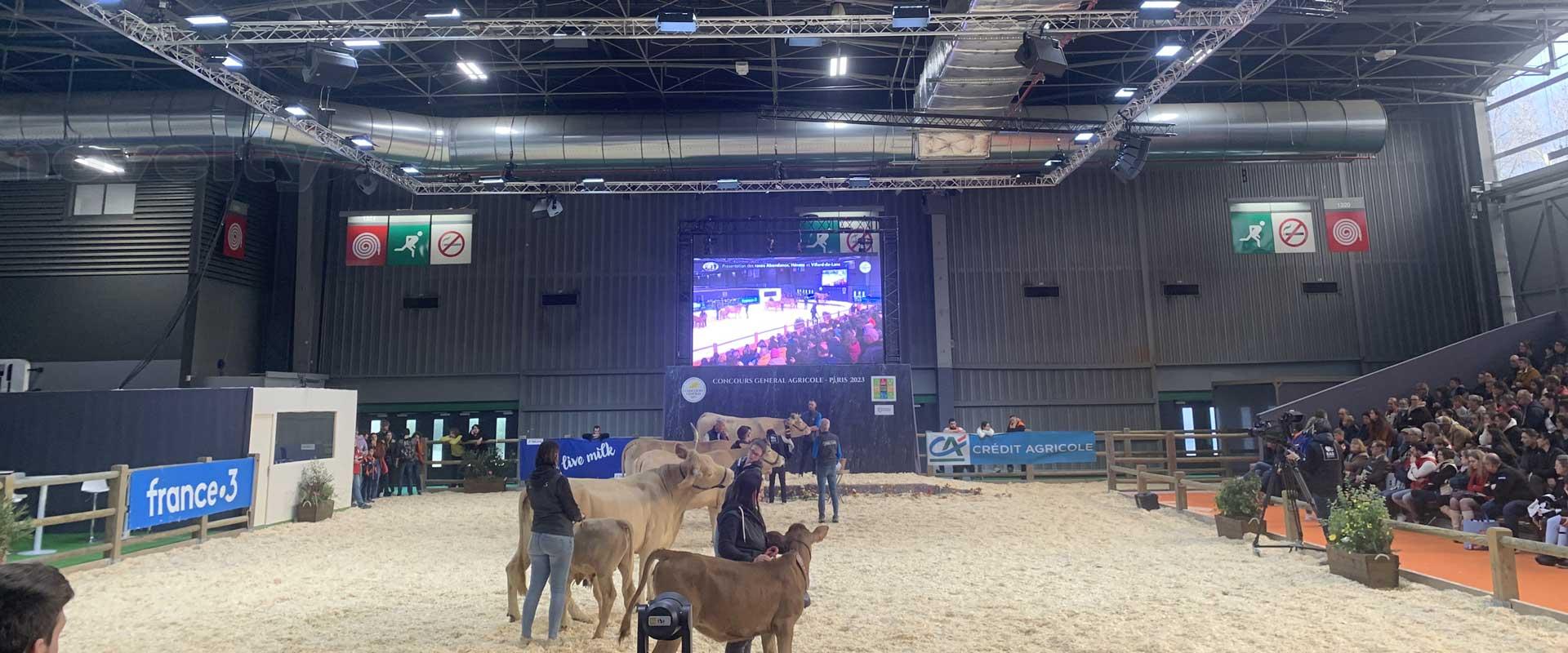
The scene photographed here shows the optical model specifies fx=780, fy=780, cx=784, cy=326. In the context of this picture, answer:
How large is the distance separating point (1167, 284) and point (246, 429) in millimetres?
20983

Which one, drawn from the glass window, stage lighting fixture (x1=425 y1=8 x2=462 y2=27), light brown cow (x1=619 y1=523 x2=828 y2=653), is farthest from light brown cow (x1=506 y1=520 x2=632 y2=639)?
the glass window

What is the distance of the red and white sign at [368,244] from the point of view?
19703 millimetres

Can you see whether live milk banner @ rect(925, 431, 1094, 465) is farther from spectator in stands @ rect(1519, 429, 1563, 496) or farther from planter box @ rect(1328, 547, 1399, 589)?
planter box @ rect(1328, 547, 1399, 589)

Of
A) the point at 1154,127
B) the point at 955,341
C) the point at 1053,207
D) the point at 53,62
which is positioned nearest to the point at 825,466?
the point at 1154,127

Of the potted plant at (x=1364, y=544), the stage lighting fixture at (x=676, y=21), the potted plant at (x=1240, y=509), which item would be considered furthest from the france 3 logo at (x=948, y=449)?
the stage lighting fixture at (x=676, y=21)

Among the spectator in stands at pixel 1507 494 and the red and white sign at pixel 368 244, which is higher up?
the red and white sign at pixel 368 244

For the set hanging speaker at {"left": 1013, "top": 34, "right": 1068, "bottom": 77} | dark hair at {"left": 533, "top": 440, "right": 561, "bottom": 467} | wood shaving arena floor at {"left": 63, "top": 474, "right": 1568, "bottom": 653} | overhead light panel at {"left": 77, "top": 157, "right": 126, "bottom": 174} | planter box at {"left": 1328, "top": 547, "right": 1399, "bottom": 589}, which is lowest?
wood shaving arena floor at {"left": 63, "top": 474, "right": 1568, "bottom": 653}

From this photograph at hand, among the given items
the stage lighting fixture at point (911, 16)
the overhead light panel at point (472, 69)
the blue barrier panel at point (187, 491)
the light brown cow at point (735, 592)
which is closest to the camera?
the light brown cow at point (735, 592)

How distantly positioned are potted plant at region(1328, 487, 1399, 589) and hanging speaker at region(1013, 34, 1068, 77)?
631 cm

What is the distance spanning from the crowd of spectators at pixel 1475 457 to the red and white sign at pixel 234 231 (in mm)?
22078

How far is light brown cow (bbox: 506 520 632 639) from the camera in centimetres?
542

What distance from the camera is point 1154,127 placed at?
14.6 m

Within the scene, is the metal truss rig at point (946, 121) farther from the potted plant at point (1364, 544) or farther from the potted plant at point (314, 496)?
the potted plant at point (314, 496)

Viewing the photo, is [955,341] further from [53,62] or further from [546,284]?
[53,62]
